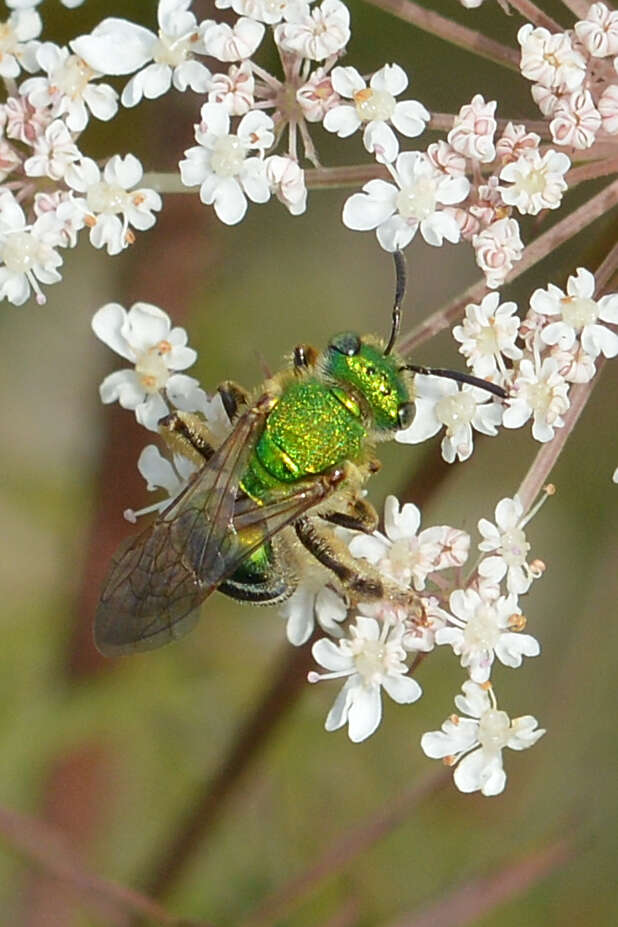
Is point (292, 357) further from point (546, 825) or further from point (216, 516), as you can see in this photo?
point (546, 825)

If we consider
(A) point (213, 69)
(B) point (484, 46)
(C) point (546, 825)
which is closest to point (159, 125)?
(A) point (213, 69)

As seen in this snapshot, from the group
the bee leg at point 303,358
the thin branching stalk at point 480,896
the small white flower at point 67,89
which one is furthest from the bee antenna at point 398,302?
the thin branching stalk at point 480,896

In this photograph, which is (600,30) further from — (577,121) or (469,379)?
(469,379)

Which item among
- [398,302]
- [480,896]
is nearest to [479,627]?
[398,302]

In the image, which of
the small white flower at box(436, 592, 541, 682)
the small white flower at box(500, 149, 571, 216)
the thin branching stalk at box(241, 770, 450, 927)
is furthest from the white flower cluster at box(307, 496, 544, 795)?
the thin branching stalk at box(241, 770, 450, 927)

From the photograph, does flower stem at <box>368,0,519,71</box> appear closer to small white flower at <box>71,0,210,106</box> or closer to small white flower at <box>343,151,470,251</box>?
small white flower at <box>343,151,470,251</box>

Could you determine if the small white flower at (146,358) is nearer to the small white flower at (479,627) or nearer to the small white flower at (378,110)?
the small white flower at (378,110)

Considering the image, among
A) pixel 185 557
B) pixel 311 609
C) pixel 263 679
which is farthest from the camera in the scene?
pixel 263 679
